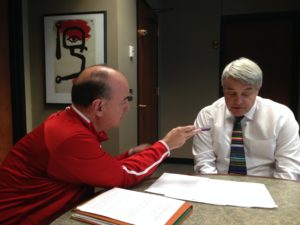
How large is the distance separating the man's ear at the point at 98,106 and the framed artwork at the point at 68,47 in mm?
1452

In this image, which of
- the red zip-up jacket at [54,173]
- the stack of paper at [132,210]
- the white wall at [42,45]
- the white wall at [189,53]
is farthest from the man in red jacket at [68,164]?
the white wall at [189,53]

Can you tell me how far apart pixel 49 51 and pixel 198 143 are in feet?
5.58

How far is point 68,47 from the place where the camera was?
2521 mm

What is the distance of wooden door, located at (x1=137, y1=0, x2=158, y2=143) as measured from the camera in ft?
10.1

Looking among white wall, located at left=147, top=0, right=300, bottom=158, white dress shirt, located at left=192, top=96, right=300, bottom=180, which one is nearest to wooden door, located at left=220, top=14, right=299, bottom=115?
white wall, located at left=147, top=0, right=300, bottom=158

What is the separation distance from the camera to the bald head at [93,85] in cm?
105

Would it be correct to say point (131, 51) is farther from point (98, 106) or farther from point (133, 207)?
point (133, 207)

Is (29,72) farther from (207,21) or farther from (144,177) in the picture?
(207,21)

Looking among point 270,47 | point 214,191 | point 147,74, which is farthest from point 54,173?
point 270,47

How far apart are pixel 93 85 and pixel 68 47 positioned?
1.63 meters

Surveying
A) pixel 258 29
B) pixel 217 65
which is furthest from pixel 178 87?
pixel 258 29

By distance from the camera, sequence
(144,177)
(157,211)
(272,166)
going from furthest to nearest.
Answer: (272,166) → (144,177) → (157,211)

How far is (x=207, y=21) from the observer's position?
13.0 ft

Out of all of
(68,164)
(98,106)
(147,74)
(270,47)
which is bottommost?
(68,164)
